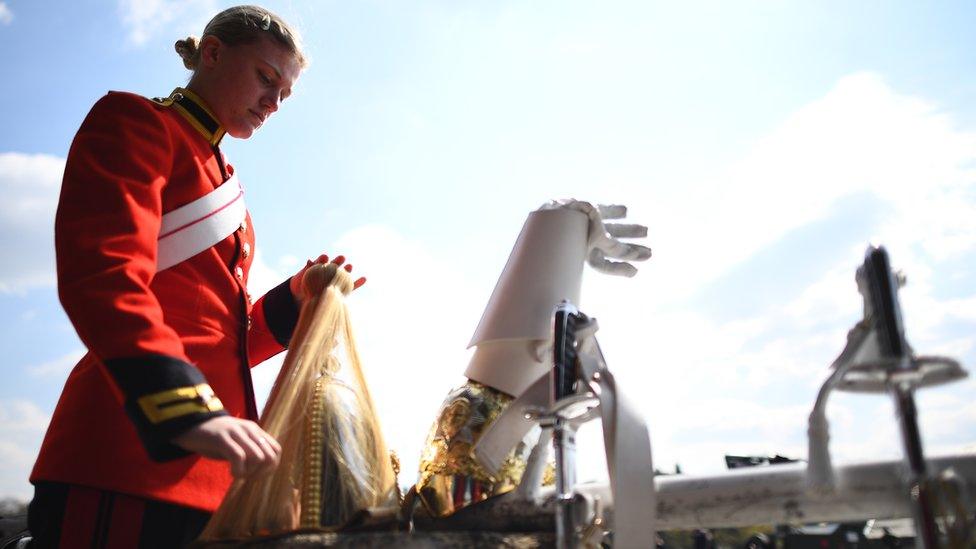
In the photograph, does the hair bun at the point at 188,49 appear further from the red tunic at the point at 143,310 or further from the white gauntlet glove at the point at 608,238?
the white gauntlet glove at the point at 608,238

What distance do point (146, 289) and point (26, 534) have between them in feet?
4.19

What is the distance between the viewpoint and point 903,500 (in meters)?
1.38

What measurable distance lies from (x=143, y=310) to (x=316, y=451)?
1.64 feet

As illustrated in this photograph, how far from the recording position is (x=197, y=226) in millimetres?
2125

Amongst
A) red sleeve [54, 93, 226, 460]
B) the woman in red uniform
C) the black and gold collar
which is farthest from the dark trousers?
the black and gold collar

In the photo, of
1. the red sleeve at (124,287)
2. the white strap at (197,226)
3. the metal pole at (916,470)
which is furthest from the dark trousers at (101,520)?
the metal pole at (916,470)

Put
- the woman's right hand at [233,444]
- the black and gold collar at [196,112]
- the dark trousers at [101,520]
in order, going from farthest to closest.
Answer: the black and gold collar at [196,112], the dark trousers at [101,520], the woman's right hand at [233,444]

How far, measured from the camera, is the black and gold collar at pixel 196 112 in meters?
2.30

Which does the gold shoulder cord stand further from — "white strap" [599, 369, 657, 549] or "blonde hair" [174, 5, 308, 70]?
"blonde hair" [174, 5, 308, 70]

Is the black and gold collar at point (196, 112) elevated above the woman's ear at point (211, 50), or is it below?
below

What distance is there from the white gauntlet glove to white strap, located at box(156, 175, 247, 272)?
928 mm

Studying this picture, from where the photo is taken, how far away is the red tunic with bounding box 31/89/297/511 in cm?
162

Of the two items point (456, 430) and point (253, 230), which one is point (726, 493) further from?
point (253, 230)

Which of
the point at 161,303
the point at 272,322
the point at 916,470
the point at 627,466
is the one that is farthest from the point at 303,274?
the point at 916,470
